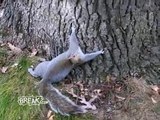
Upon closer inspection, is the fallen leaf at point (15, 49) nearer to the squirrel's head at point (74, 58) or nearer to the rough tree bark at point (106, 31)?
the rough tree bark at point (106, 31)

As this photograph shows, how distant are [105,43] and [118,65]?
222 millimetres

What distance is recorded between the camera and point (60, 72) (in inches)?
124

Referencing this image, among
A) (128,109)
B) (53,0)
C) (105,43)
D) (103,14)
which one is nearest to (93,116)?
(128,109)

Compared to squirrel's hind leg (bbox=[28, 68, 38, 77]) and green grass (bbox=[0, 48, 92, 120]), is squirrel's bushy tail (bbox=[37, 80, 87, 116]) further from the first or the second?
squirrel's hind leg (bbox=[28, 68, 38, 77])

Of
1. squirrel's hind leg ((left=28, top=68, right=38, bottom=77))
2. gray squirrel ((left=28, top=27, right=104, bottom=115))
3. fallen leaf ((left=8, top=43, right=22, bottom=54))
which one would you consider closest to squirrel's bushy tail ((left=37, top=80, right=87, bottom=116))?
gray squirrel ((left=28, top=27, right=104, bottom=115))

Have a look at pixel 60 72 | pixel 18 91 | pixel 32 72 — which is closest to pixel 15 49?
pixel 32 72

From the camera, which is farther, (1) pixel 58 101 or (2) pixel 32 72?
(2) pixel 32 72

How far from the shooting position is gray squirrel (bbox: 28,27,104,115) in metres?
2.98

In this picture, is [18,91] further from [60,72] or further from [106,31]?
[106,31]

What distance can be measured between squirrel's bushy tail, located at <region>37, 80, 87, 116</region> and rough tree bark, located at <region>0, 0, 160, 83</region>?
0.30m

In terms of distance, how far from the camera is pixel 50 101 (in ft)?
9.87

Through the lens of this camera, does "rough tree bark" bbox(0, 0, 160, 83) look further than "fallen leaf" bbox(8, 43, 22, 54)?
No

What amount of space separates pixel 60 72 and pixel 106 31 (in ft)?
1.62

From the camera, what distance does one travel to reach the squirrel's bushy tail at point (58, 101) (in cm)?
297
